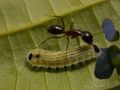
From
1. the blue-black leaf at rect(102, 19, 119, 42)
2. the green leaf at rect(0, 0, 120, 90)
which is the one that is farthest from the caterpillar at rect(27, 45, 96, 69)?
the blue-black leaf at rect(102, 19, 119, 42)

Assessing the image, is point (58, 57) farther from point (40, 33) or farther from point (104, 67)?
point (104, 67)

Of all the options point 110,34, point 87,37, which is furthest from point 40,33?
point 110,34

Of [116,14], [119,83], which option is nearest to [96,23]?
[116,14]

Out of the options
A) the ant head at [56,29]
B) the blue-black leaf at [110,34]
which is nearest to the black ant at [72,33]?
the ant head at [56,29]

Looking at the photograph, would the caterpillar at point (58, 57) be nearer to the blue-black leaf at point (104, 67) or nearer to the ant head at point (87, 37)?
the ant head at point (87, 37)

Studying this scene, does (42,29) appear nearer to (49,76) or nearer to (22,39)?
(22,39)

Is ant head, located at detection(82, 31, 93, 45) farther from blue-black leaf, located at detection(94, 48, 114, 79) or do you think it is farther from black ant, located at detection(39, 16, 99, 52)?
blue-black leaf, located at detection(94, 48, 114, 79)
